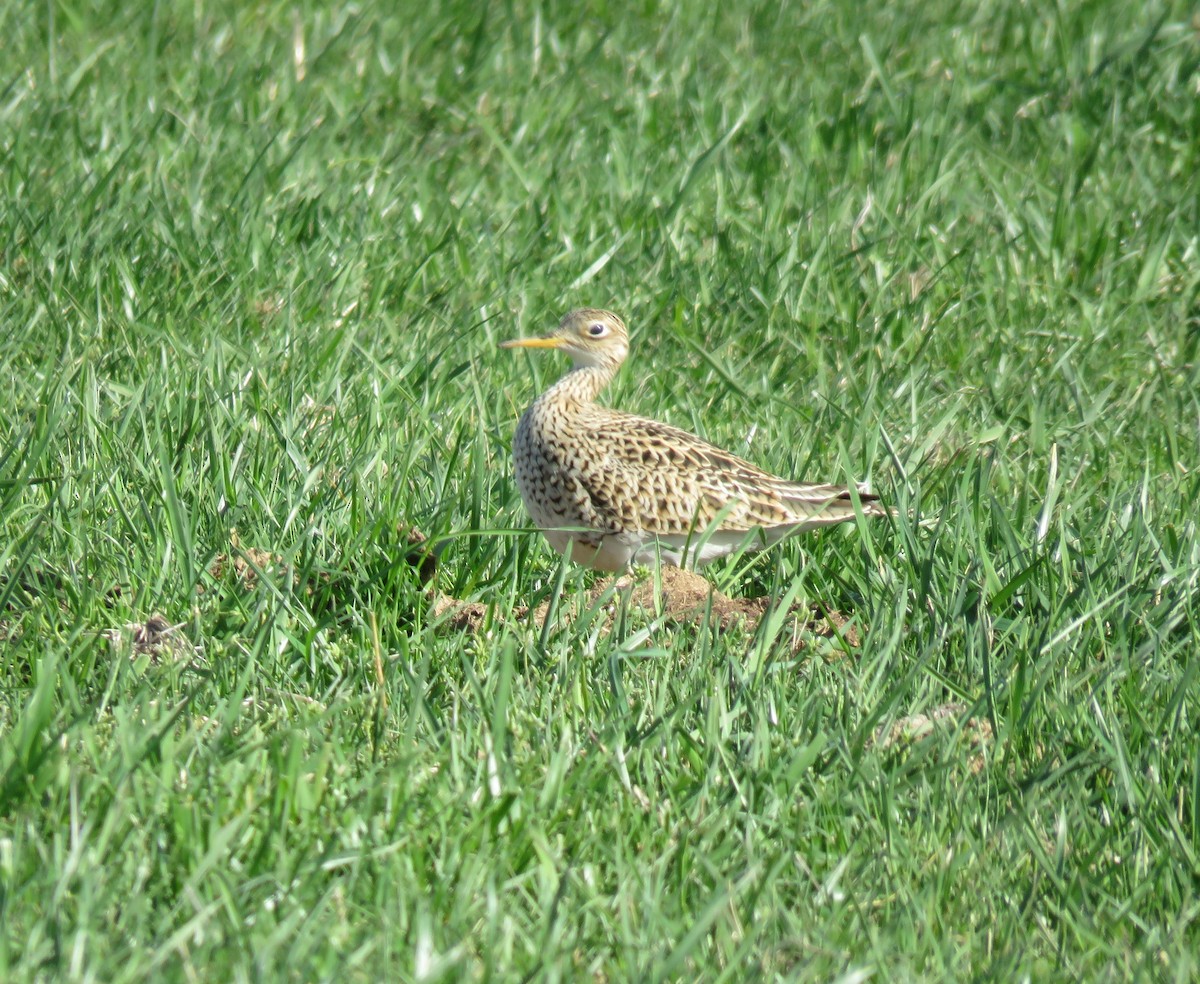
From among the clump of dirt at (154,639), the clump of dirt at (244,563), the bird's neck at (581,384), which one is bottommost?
the bird's neck at (581,384)

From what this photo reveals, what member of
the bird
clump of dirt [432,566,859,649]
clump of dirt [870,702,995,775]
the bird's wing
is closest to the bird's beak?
the bird

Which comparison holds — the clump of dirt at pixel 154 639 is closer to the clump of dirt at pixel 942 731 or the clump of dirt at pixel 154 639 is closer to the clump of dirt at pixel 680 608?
the clump of dirt at pixel 680 608

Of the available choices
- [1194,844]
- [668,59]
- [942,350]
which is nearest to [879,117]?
[668,59]

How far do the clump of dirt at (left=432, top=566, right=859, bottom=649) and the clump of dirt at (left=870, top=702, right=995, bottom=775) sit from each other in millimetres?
372

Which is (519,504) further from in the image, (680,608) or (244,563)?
(244,563)

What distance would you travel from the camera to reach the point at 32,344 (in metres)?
5.80

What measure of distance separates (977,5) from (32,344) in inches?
236

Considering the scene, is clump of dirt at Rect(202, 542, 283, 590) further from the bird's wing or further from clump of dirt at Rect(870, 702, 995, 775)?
clump of dirt at Rect(870, 702, 995, 775)

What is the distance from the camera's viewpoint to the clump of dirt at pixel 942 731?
3.74 m

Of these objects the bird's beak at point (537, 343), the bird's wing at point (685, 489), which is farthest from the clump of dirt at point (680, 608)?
the bird's beak at point (537, 343)

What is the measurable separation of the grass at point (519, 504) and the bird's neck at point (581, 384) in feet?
0.93

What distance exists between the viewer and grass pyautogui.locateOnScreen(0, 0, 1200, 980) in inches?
124

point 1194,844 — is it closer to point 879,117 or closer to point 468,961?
point 468,961

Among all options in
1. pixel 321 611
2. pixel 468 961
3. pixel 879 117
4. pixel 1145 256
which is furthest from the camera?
pixel 879 117
